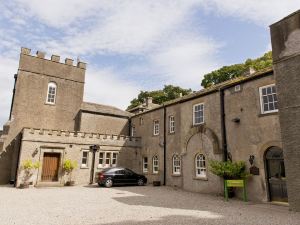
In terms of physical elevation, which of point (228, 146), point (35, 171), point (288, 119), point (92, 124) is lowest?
point (35, 171)

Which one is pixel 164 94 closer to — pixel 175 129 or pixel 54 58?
pixel 54 58

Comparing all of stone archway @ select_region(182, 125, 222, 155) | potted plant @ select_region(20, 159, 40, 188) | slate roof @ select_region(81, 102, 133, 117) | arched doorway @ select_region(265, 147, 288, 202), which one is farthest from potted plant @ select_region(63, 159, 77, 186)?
arched doorway @ select_region(265, 147, 288, 202)

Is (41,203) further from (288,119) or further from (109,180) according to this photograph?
(288,119)

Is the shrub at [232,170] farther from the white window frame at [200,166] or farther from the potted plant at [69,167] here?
the potted plant at [69,167]

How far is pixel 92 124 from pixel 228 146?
53.0 feet

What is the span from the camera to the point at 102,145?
24297 mm

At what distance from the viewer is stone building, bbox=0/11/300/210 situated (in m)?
11.9

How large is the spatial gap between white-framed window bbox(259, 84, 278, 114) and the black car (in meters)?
12.8

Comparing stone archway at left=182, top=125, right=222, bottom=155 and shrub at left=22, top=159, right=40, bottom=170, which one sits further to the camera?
shrub at left=22, top=159, right=40, bottom=170

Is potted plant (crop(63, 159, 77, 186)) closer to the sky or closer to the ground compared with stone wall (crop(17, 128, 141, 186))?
closer to the ground

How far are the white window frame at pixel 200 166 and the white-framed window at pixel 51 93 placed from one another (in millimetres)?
16476

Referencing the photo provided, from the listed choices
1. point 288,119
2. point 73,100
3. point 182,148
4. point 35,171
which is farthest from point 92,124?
point 288,119

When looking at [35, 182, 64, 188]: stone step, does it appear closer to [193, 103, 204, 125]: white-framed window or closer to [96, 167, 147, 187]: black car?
[96, 167, 147, 187]: black car

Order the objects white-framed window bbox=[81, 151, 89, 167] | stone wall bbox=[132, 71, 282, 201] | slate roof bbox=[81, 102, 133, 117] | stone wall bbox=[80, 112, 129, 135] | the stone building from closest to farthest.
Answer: the stone building < stone wall bbox=[132, 71, 282, 201] < white-framed window bbox=[81, 151, 89, 167] < stone wall bbox=[80, 112, 129, 135] < slate roof bbox=[81, 102, 133, 117]
